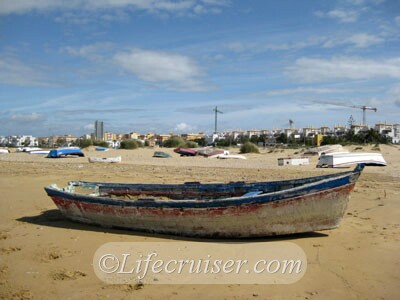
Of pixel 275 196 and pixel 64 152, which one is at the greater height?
pixel 275 196

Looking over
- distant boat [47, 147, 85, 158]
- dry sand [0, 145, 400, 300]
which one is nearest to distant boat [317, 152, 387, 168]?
dry sand [0, 145, 400, 300]

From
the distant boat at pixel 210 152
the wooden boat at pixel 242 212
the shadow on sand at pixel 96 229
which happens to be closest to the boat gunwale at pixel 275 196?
the wooden boat at pixel 242 212

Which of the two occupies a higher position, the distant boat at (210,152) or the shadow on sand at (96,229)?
the distant boat at (210,152)

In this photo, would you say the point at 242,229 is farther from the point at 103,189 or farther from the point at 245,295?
the point at 103,189

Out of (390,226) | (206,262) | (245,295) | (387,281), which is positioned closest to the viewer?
(245,295)

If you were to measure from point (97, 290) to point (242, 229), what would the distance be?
295 centimetres

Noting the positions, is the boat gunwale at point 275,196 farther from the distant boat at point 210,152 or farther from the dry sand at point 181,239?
the distant boat at point 210,152

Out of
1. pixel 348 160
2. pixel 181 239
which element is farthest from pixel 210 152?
pixel 181 239

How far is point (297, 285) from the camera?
5.15 meters

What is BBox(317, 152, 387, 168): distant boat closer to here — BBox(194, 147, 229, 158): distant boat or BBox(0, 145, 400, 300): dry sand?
BBox(0, 145, 400, 300): dry sand

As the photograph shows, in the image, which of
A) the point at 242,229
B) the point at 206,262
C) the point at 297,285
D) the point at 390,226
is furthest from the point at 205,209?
the point at 390,226

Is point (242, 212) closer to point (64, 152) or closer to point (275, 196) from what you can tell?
point (275, 196)

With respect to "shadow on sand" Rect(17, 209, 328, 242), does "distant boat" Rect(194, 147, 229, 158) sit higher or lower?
higher

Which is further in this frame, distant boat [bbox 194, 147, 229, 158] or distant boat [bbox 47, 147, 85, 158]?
distant boat [bbox 47, 147, 85, 158]
